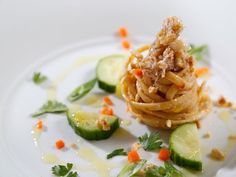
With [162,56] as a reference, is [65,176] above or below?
below

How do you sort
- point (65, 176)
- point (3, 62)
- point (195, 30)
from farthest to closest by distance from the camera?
point (195, 30) → point (3, 62) → point (65, 176)

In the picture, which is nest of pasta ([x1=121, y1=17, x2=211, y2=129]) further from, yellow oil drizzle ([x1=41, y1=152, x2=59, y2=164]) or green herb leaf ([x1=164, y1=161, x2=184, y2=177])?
yellow oil drizzle ([x1=41, y1=152, x2=59, y2=164])

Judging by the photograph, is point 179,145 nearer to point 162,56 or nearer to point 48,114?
point 162,56

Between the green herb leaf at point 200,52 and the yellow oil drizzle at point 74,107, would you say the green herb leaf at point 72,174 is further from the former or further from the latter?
the green herb leaf at point 200,52

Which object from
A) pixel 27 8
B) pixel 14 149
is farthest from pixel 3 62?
pixel 14 149

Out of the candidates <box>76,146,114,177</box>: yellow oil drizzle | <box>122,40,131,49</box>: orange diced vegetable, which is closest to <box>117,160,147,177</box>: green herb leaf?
<box>76,146,114,177</box>: yellow oil drizzle

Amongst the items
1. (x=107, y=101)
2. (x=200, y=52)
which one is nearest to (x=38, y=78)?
(x=107, y=101)

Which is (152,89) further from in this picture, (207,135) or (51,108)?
(51,108)
